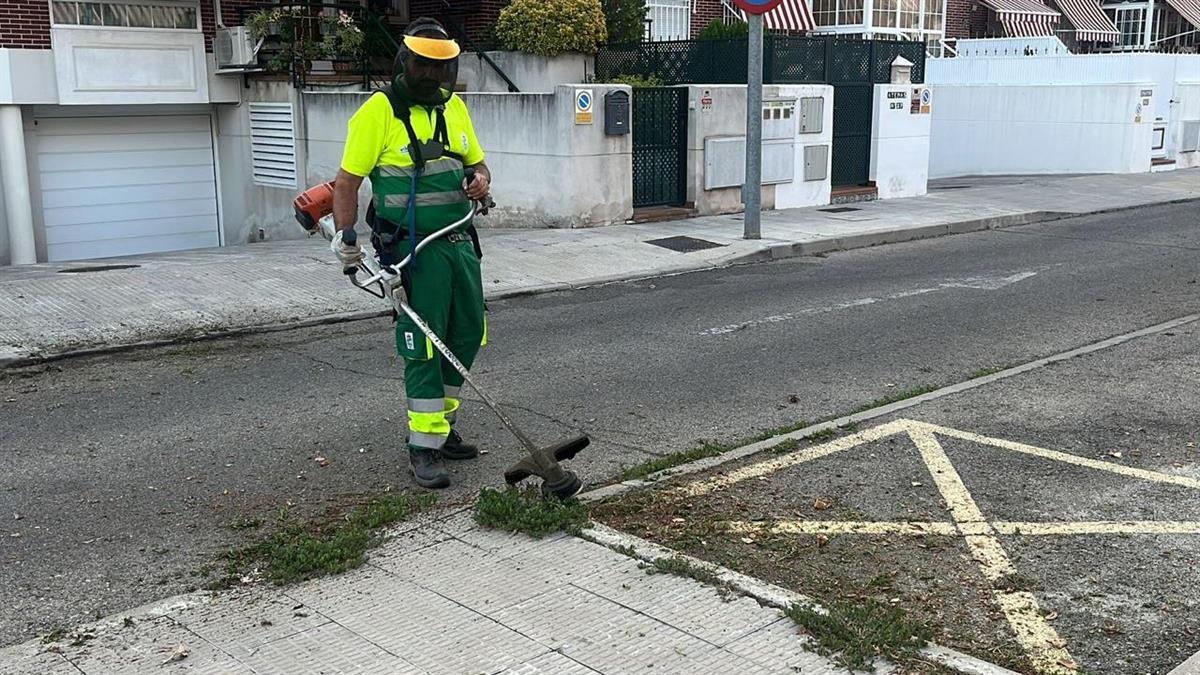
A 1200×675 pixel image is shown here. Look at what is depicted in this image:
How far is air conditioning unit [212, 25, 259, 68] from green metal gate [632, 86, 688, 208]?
5358 mm

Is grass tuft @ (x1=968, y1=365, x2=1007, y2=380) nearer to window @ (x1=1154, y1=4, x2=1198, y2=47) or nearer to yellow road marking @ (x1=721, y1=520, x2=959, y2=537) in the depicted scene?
yellow road marking @ (x1=721, y1=520, x2=959, y2=537)

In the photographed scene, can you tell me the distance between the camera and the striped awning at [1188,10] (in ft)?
97.6

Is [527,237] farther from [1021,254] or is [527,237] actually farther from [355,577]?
[355,577]

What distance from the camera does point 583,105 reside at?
44.9ft

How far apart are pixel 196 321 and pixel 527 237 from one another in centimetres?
516

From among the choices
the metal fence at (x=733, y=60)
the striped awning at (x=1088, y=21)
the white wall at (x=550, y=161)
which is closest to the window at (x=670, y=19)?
the metal fence at (x=733, y=60)

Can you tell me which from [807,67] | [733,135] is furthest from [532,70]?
[807,67]

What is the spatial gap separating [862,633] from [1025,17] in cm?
2700

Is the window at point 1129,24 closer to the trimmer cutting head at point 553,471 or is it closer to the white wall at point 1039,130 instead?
the white wall at point 1039,130

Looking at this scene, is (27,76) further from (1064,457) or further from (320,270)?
(1064,457)

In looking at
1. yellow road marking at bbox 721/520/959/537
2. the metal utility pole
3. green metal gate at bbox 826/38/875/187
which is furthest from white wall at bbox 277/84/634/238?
yellow road marking at bbox 721/520/959/537

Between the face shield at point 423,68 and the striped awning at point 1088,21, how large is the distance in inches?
1042

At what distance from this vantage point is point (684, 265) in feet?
39.5

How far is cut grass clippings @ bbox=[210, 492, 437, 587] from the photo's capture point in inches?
168
